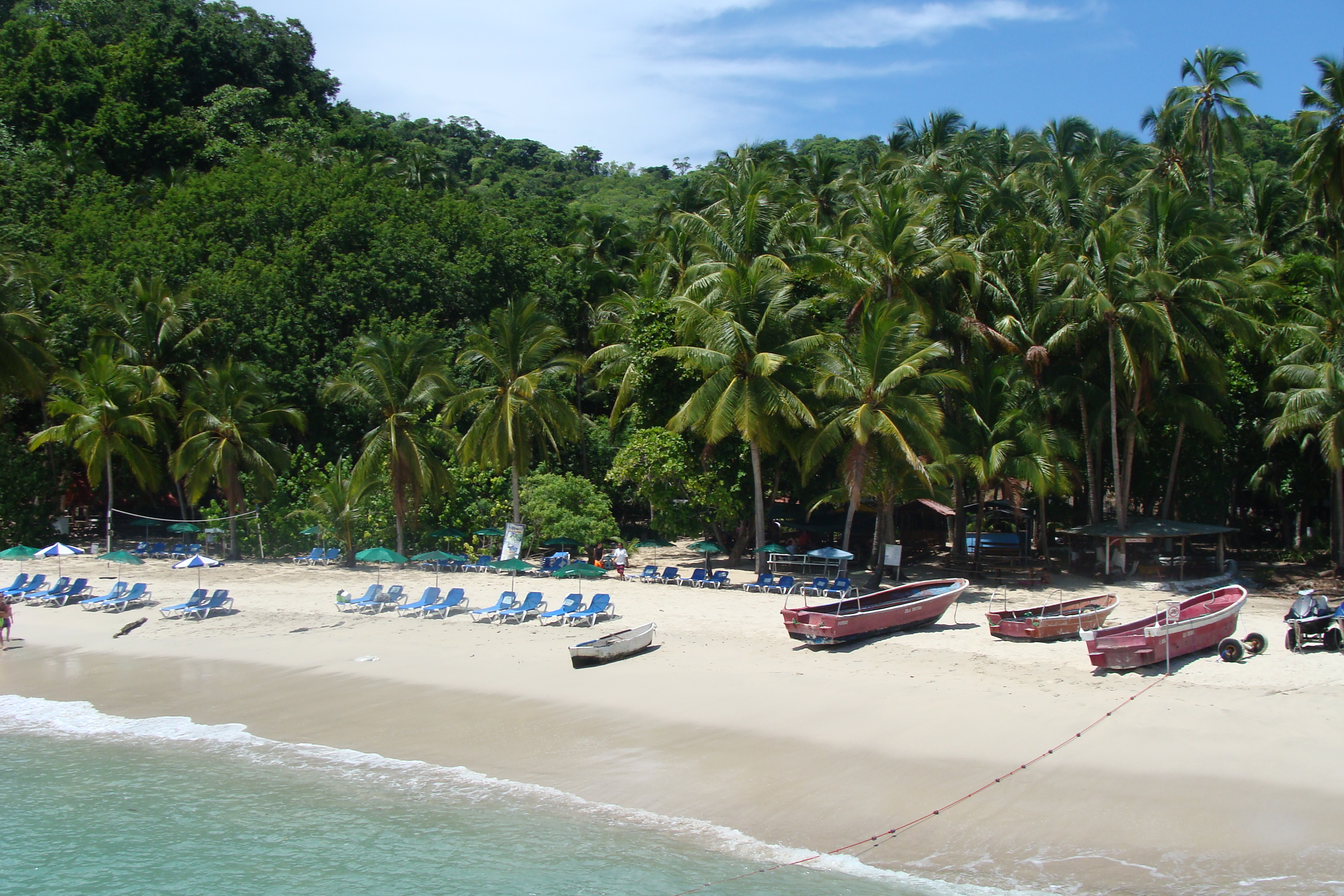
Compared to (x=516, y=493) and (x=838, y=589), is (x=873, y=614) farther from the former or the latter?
(x=516, y=493)

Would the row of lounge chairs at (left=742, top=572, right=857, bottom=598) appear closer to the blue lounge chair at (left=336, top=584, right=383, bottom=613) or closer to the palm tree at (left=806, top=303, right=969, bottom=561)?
the palm tree at (left=806, top=303, right=969, bottom=561)

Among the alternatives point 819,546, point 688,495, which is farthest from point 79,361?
point 819,546

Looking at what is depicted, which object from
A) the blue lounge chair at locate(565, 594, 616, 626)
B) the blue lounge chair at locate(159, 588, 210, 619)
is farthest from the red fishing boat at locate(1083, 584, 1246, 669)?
the blue lounge chair at locate(159, 588, 210, 619)

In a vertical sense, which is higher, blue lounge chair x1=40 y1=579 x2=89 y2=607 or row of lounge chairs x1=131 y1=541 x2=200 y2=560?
row of lounge chairs x1=131 y1=541 x2=200 y2=560

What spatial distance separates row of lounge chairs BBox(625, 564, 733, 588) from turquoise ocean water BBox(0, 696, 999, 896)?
13384mm

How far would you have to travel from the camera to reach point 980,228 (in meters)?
33.2

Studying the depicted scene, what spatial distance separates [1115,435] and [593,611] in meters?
17.3

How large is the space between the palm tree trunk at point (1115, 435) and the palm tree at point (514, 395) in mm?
16145

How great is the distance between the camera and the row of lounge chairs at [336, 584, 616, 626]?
21.8 metres

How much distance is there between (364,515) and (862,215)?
1971 cm

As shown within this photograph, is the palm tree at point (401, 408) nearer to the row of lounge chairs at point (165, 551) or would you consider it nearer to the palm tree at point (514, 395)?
the palm tree at point (514, 395)

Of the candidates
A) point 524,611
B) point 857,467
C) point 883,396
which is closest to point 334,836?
point 524,611

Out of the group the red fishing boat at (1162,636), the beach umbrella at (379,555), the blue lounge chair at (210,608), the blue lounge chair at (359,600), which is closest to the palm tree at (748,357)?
the beach umbrella at (379,555)

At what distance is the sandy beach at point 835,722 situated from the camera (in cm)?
1084
